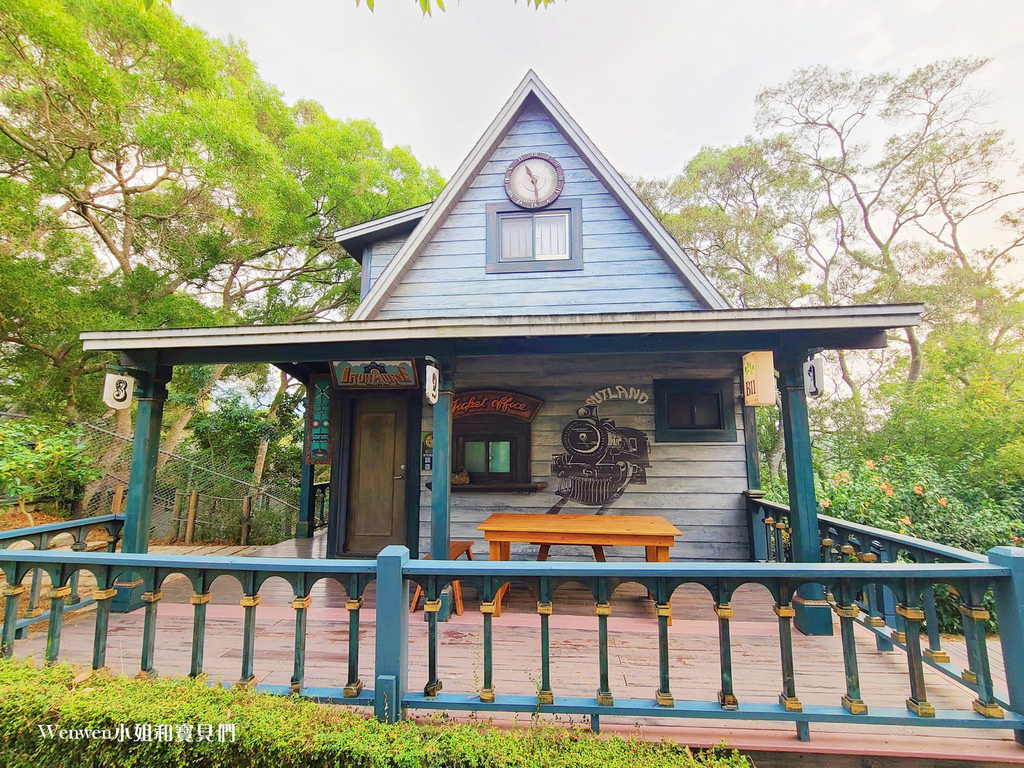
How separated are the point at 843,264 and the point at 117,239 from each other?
20.3 m

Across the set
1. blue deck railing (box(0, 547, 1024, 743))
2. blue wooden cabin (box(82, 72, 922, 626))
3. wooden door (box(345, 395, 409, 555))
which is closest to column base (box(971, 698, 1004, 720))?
blue deck railing (box(0, 547, 1024, 743))

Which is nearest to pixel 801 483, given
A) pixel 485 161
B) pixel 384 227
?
pixel 485 161

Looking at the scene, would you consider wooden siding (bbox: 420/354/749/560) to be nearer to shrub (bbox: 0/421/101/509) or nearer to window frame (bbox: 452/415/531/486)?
window frame (bbox: 452/415/531/486)

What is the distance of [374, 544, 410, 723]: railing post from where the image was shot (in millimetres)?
2002

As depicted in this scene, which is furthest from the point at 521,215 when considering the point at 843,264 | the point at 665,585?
the point at 843,264

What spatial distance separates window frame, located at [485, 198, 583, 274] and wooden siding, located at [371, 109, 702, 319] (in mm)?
69

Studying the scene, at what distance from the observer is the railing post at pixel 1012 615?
1.95m

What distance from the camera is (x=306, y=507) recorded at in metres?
7.61

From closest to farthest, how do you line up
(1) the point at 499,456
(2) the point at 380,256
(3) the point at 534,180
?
(1) the point at 499,456, (3) the point at 534,180, (2) the point at 380,256

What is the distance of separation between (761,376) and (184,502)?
949 cm

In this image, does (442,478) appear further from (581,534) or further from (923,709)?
(923,709)

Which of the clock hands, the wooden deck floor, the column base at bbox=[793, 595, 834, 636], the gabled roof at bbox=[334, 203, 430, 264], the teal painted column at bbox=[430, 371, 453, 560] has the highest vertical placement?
the clock hands

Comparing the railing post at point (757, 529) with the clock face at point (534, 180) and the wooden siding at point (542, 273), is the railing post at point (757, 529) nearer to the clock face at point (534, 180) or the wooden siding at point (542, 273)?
the wooden siding at point (542, 273)

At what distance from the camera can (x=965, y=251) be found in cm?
1278
